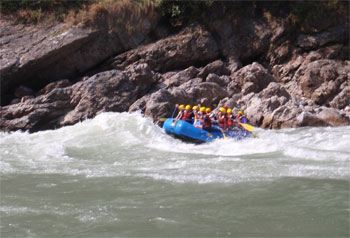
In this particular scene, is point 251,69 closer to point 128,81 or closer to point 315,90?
point 315,90

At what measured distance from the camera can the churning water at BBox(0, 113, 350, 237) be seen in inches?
160

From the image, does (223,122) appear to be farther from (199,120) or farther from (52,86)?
(52,86)

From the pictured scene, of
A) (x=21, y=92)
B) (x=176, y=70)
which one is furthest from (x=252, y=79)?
(x=21, y=92)

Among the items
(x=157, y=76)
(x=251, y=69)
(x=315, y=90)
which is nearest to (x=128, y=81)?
(x=157, y=76)

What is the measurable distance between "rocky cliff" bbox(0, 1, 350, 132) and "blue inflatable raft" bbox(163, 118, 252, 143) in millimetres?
1938

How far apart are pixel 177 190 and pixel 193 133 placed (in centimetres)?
545

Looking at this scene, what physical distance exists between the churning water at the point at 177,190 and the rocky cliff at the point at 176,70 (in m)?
3.93

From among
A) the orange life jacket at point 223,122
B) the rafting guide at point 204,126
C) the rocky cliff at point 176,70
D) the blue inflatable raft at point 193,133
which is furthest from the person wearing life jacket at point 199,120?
the rocky cliff at point 176,70

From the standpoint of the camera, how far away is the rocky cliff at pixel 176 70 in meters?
13.7

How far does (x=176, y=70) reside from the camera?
1747 centimetres

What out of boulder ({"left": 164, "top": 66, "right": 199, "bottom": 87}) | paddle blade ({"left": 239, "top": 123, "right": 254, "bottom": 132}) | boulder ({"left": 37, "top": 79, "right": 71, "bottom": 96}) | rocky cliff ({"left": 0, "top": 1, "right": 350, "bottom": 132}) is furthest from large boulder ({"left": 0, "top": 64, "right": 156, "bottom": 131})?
paddle blade ({"left": 239, "top": 123, "right": 254, "bottom": 132})

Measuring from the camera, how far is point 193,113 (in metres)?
12.0

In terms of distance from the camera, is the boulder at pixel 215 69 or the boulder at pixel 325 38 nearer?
the boulder at pixel 215 69

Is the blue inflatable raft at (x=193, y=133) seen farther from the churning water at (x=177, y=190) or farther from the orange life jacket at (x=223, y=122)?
the churning water at (x=177, y=190)
